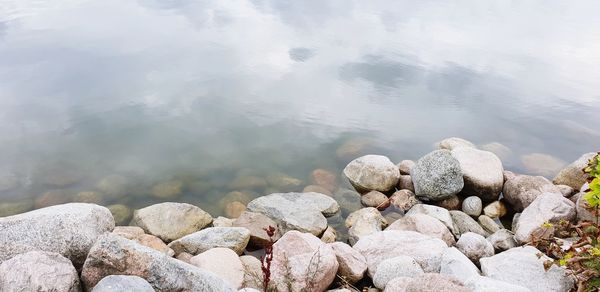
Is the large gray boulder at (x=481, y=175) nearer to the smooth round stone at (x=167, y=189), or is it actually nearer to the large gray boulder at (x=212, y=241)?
the large gray boulder at (x=212, y=241)

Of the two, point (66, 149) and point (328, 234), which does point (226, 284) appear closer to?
point (328, 234)

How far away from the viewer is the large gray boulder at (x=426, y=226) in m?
7.52

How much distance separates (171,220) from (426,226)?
14.7 ft

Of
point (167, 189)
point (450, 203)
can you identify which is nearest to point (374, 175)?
point (450, 203)

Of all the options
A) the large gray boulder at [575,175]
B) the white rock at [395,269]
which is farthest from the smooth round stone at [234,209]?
the large gray boulder at [575,175]

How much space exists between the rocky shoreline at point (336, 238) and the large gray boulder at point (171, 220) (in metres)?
0.02

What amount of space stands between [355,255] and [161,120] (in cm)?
775

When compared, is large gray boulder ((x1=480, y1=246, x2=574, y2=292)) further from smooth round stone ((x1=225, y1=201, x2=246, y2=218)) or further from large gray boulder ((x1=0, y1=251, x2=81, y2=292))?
large gray boulder ((x1=0, y1=251, x2=81, y2=292))

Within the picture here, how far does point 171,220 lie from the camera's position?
7820mm

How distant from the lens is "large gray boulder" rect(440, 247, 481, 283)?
561cm

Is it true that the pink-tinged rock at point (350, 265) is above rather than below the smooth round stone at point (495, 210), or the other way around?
above

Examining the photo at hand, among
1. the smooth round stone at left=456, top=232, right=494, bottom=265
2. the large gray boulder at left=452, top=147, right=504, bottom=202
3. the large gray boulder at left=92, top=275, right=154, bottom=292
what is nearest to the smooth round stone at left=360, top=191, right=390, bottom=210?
the large gray boulder at left=452, top=147, right=504, bottom=202

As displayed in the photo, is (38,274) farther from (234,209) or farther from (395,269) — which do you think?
(234,209)

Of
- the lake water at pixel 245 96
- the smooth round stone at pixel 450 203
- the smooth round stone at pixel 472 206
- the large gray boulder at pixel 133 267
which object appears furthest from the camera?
the lake water at pixel 245 96
